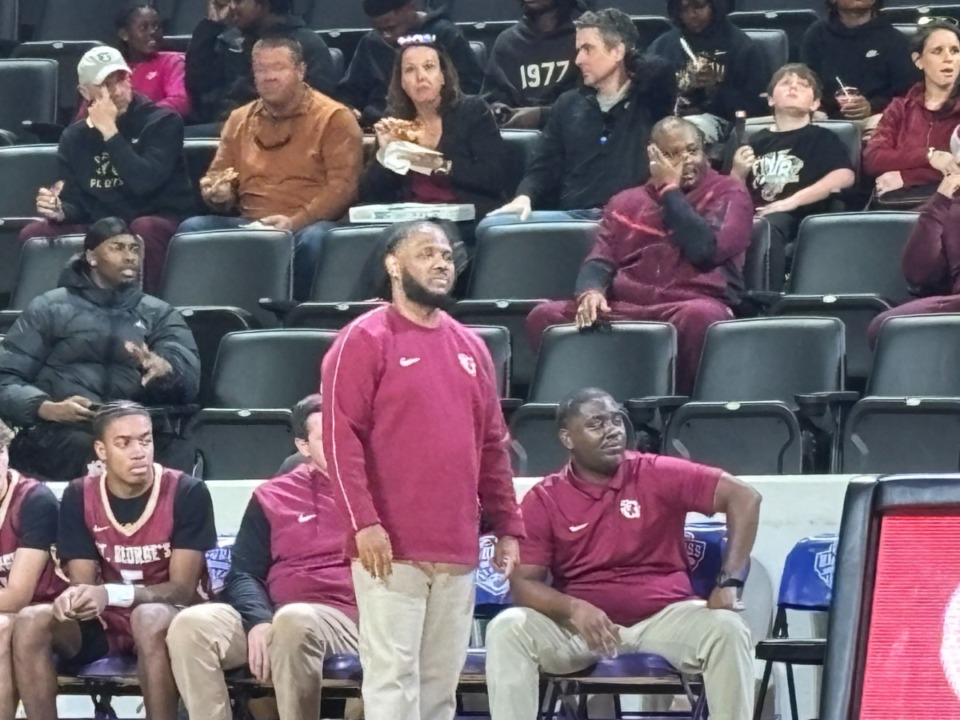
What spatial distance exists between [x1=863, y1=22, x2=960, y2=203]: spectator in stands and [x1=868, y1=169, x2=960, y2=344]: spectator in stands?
528mm

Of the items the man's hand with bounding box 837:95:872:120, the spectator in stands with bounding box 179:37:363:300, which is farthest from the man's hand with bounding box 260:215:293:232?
the man's hand with bounding box 837:95:872:120

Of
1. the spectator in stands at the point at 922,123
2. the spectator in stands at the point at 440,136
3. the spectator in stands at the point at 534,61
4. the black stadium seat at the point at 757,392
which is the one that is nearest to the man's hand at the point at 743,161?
the spectator in stands at the point at 922,123

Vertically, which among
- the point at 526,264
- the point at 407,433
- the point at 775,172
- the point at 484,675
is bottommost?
the point at 484,675

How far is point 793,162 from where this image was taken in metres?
6.40

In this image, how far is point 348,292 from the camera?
643 cm

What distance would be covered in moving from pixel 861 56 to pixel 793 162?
769 millimetres

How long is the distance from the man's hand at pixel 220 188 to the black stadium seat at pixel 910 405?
8.82 feet

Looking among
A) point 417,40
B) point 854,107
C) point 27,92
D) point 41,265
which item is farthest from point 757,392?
point 27,92

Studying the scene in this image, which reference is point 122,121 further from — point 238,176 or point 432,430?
point 432,430

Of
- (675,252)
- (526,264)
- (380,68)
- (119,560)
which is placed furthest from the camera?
(380,68)

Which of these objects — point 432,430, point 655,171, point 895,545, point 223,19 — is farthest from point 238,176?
point 895,545

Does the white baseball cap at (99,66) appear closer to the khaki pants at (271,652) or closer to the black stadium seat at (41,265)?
the black stadium seat at (41,265)

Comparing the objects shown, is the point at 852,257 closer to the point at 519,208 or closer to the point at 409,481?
the point at 519,208

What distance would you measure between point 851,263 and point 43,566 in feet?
9.17
